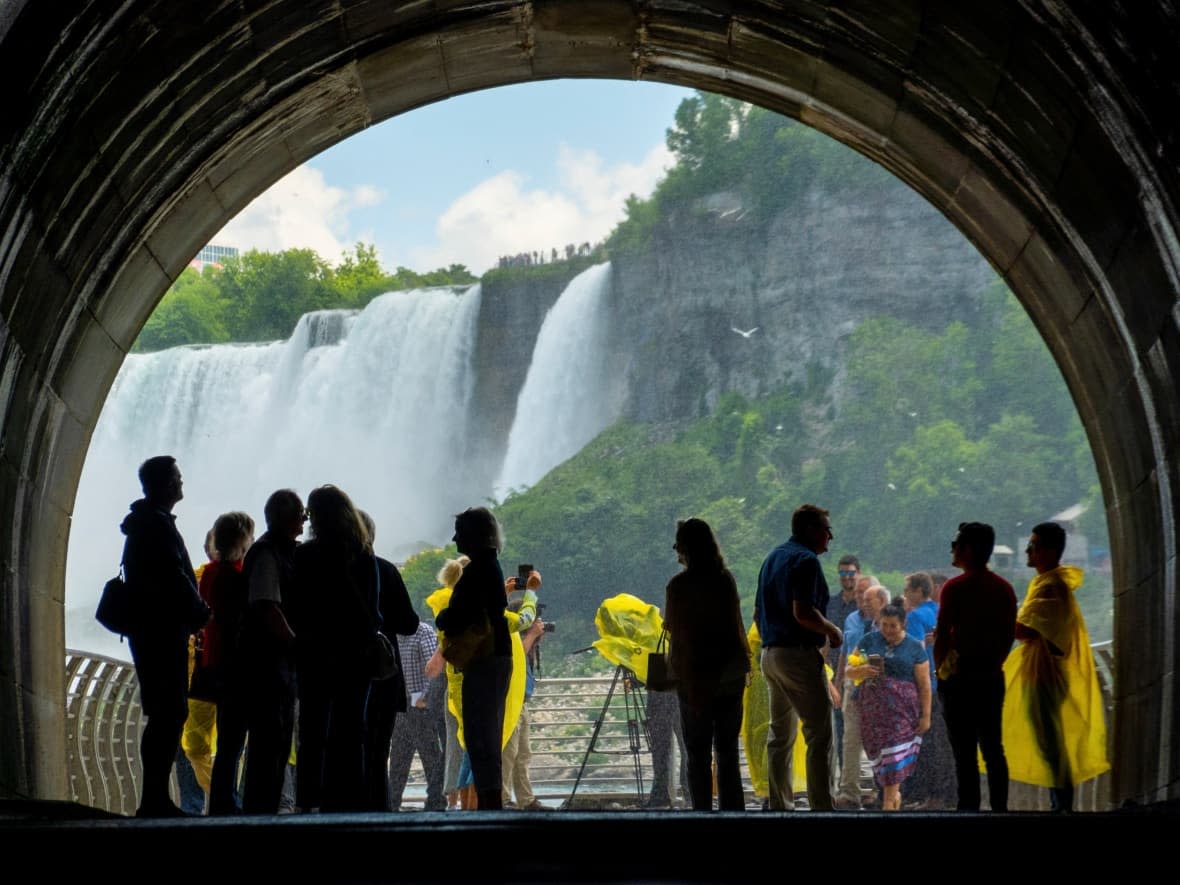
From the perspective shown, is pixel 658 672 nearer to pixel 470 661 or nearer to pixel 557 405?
pixel 470 661

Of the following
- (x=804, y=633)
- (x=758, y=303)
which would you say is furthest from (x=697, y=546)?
(x=758, y=303)

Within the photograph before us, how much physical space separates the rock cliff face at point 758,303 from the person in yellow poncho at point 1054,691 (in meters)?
45.2

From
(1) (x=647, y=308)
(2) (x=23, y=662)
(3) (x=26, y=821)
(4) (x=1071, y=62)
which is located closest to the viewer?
(3) (x=26, y=821)

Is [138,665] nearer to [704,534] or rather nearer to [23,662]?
[23,662]

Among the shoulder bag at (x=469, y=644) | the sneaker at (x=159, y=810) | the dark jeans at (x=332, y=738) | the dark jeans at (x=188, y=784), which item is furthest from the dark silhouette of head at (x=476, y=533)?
the dark jeans at (x=188, y=784)

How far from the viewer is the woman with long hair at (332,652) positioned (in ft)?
18.0

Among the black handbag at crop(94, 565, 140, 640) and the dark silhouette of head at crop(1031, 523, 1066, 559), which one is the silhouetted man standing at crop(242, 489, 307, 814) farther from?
the dark silhouette of head at crop(1031, 523, 1066, 559)

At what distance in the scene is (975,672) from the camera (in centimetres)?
622

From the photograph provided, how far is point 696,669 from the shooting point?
21.2 ft

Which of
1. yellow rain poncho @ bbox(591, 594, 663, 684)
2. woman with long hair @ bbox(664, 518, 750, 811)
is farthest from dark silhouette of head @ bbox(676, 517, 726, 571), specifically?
yellow rain poncho @ bbox(591, 594, 663, 684)

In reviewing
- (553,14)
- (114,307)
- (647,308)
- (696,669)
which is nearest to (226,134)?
(114,307)

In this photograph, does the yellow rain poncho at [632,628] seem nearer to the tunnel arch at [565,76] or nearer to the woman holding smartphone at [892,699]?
the woman holding smartphone at [892,699]

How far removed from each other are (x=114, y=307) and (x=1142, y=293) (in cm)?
475

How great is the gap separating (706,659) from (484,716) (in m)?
1.05
